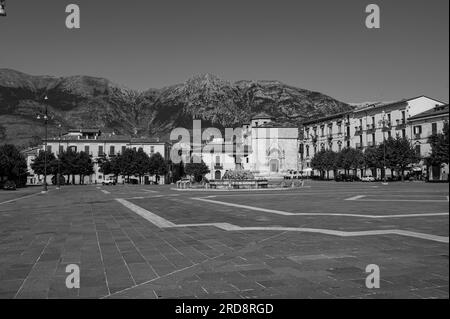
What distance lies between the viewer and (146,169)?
91.5 metres

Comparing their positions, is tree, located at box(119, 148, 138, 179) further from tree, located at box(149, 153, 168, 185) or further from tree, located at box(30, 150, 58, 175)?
tree, located at box(30, 150, 58, 175)

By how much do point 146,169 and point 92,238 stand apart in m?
83.2

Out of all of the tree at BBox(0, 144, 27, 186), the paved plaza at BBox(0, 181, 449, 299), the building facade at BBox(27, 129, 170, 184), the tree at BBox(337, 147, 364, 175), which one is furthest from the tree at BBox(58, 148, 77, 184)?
the paved plaza at BBox(0, 181, 449, 299)

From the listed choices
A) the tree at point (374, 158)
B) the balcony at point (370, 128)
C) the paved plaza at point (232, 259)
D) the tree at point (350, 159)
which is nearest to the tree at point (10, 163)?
the paved plaza at point (232, 259)

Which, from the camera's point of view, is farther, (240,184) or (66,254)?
(240,184)

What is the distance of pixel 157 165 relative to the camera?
93.9 metres

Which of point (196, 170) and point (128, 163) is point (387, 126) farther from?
point (128, 163)

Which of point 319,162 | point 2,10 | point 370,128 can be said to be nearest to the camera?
point 2,10

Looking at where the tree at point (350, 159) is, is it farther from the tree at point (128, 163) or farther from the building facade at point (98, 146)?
the tree at point (128, 163)

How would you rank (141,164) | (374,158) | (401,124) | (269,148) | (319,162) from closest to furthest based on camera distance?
(374,158)
(401,124)
(319,162)
(141,164)
(269,148)

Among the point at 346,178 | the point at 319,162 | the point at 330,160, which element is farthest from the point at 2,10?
the point at 319,162

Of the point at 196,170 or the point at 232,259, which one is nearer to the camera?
the point at 232,259
